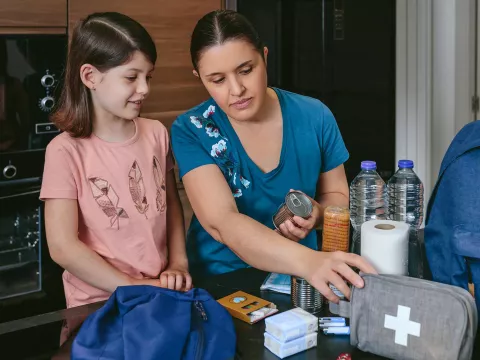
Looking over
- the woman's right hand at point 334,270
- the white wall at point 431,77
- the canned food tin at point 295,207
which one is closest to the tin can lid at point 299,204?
the canned food tin at point 295,207

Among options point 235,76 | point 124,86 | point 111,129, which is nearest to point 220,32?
point 235,76

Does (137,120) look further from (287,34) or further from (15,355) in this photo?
(287,34)

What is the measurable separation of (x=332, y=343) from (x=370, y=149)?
2154 millimetres

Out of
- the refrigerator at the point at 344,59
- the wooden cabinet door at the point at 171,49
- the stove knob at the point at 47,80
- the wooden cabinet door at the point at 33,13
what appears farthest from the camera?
the refrigerator at the point at 344,59

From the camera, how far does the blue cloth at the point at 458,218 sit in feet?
3.86

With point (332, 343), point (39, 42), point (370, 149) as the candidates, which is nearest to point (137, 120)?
point (39, 42)

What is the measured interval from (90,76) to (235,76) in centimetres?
36

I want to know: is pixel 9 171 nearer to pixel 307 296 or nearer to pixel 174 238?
pixel 174 238

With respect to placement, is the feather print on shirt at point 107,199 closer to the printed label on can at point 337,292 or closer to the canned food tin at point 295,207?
the canned food tin at point 295,207

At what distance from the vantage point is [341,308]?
1.25 meters

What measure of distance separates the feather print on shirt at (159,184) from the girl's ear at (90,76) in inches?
9.0

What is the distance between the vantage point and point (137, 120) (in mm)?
1713

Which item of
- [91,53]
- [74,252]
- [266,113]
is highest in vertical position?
[91,53]

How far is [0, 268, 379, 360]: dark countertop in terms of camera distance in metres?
1.12
